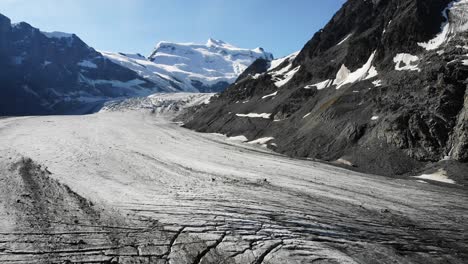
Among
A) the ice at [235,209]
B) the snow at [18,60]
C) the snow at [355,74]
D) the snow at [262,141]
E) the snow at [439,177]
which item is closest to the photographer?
the ice at [235,209]

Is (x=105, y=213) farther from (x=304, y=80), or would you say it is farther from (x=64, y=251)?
(x=304, y=80)

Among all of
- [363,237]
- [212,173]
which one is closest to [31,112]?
[212,173]

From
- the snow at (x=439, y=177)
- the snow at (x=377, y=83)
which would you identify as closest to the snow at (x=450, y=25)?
the snow at (x=377, y=83)

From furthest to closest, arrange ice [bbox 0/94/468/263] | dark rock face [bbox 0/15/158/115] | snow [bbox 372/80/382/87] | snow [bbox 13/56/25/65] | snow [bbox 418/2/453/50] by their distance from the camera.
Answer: snow [bbox 13/56/25/65]
dark rock face [bbox 0/15/158/115]
snow [bbox 418/2/453/50]
snow [bbox 372/80/382/87]
ice [bbox 0/94/468/263]

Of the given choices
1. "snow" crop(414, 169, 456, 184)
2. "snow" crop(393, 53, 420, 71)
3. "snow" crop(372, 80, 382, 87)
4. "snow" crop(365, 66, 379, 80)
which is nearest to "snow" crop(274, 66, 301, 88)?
"snow" crop(365, 66, 379, 80)

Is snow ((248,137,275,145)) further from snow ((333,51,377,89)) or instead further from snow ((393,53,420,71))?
snow ((393,53,420,71))

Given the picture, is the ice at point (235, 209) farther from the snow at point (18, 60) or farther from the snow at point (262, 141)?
the snow at point (18, 60)
